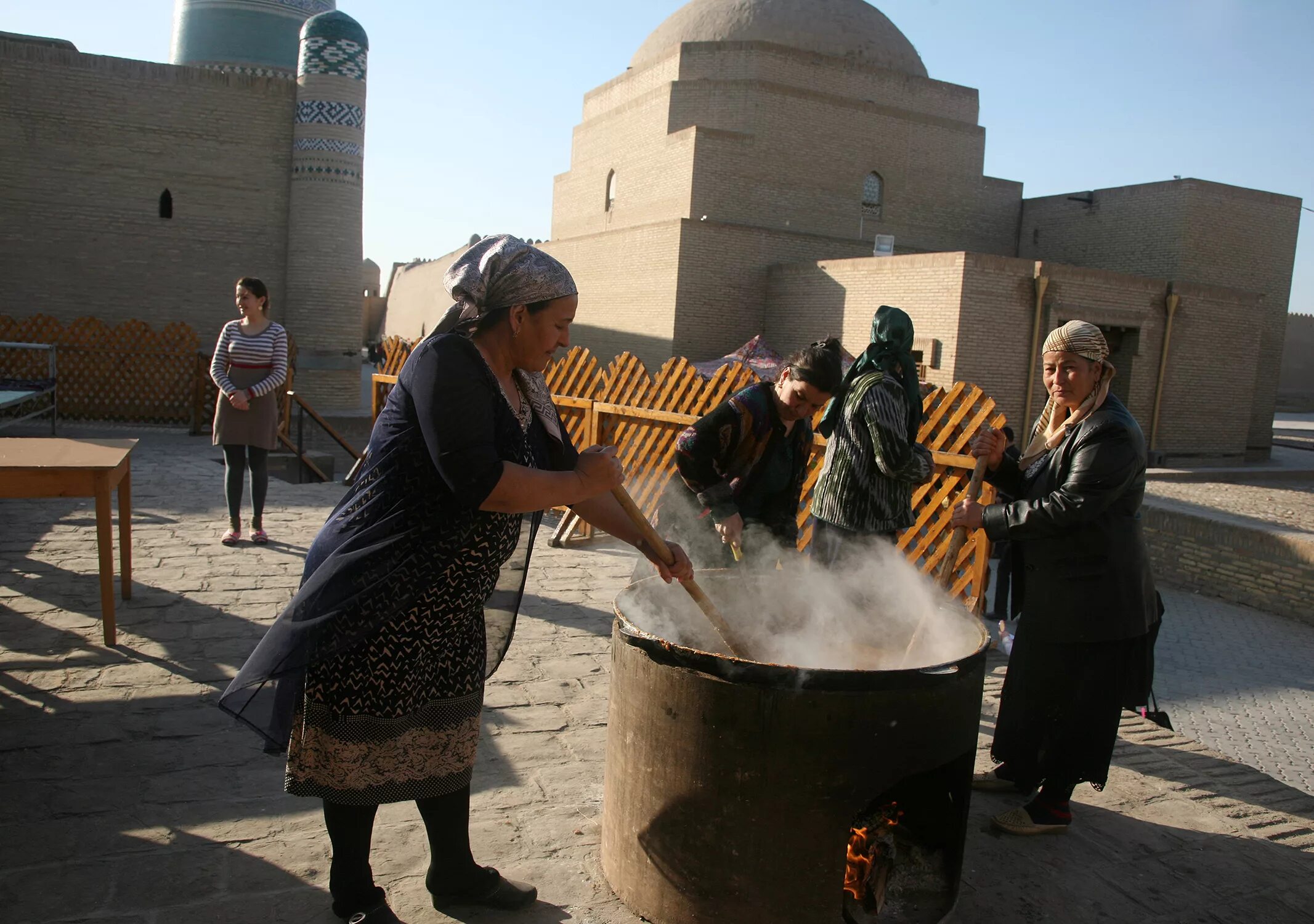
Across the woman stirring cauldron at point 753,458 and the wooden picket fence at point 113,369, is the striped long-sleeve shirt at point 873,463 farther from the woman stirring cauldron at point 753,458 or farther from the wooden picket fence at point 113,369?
the wooden picket fence at point 113,369

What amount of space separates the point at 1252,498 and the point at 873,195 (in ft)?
43.1

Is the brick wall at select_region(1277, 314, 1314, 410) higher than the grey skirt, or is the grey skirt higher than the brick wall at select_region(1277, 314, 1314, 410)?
the brick wall at select_region(1277, 314, 1314, 410)

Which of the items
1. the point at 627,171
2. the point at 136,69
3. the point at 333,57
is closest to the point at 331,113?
the point at 333,57

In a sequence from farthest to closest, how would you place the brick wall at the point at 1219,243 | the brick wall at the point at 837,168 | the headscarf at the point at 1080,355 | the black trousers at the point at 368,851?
the brick wall at the point at 837,168
the brick wall at the point at 1219,243
the headscarf at the point at 1080,355
the black trousers at the point at 368,851

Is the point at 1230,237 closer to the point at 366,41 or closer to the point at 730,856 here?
the point at 366,41

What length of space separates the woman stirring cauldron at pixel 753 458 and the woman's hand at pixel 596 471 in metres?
1.54

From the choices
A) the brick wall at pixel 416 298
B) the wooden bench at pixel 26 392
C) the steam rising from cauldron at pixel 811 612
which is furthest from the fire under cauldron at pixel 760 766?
the brick wall at pixel 416 298

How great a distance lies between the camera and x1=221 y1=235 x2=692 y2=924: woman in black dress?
1.95m

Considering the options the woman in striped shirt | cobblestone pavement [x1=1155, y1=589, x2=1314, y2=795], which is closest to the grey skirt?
the woman in striped shirt

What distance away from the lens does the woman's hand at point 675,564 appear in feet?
7.92

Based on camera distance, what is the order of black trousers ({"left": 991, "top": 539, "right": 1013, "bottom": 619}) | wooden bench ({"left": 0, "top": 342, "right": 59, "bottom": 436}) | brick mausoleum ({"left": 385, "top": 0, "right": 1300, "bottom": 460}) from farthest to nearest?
brick mausoleum ({"left": 385, "top": 0, "right": 1300, "bottom": 460}) < wooden bench ({"left": 0, "top": 342, "right": 59, "bottom": 436}) < black trousers ({"left": 991, "top": 539, "right": 1013, "bottom": 619})

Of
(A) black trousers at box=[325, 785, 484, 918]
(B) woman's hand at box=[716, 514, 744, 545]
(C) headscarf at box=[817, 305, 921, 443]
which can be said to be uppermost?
(C) headscarf at box=[817, 305, 921, 443]

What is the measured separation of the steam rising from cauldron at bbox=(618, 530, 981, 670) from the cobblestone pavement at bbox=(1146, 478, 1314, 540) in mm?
7770

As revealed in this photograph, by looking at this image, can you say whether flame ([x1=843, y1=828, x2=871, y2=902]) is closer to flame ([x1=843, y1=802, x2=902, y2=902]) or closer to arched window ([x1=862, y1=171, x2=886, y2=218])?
flame ([x1=843, y1=802, x2=902, y2=902])
